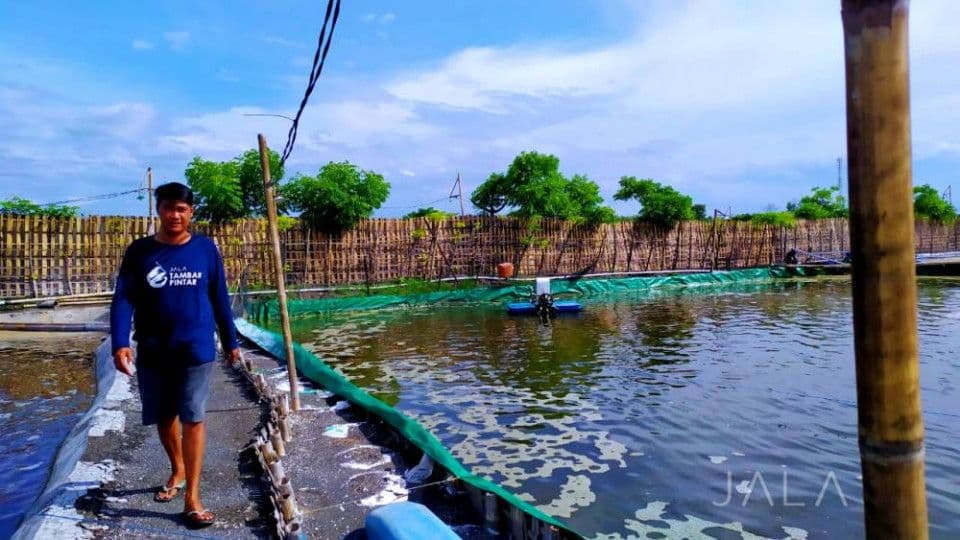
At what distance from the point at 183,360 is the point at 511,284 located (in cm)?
1829

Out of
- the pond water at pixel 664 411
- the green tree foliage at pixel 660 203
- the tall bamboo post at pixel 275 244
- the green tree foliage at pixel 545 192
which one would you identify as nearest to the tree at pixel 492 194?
the green tree foliage at pixel 545 192

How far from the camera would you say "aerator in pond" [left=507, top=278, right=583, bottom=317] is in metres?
16.3

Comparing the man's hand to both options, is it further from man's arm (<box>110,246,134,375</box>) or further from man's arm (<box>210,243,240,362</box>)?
man's arm (<box>210,243,240,362</box>)

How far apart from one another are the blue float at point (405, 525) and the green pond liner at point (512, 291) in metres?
14.0

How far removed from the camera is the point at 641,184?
28.8 meters

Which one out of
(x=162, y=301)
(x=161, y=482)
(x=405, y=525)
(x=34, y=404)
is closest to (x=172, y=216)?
(x=162, y=301)

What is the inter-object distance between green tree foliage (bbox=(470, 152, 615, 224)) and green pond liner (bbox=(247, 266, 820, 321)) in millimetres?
3112

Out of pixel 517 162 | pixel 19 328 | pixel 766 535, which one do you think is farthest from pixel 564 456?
pixel 517 162

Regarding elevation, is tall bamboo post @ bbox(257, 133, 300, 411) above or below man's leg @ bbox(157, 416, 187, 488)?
above

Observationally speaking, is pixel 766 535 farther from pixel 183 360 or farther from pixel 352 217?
pixel 352 217

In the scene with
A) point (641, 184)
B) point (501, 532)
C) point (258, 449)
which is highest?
point (641, 184)

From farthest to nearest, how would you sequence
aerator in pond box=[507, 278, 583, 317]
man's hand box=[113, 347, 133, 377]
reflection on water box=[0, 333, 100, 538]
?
1. aerator in pond box=[507, 278, 583, 317]
2. reflection on water box=[0, 333, 100, 538]
3. man's hand box=[113, 347, 133, 377]

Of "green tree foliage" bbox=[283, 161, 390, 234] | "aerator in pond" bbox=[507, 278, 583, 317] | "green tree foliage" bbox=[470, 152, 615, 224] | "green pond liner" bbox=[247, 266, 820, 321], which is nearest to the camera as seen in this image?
"aerator in pond" bbox=[507, 278, 583, 317]

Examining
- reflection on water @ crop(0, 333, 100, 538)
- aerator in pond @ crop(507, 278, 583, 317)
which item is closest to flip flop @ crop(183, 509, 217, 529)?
reflection on water @ crop(0, 333, 100, 538)
